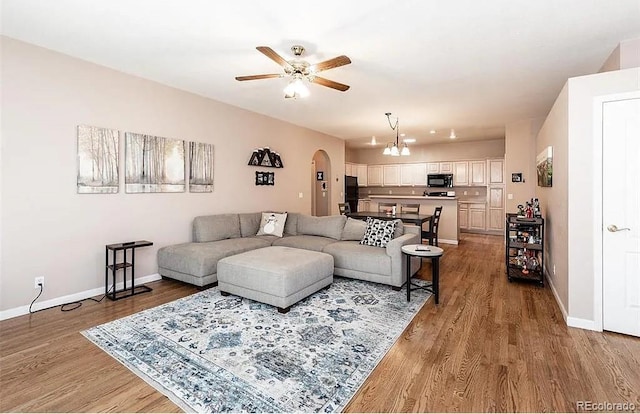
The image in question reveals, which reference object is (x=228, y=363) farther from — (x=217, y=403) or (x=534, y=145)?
(x=534, y=145)

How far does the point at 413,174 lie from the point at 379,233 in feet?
19.1

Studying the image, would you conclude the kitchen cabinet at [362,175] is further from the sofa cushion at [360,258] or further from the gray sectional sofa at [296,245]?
the sofa cushion at [360,258]

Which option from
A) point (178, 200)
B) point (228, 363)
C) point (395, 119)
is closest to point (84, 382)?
point (228, 363)

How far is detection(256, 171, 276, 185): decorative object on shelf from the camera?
5848mm

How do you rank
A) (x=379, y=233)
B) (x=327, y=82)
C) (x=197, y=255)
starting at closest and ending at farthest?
(x=327, y=82) → (x=197, y=255) → (x=379, y=233)

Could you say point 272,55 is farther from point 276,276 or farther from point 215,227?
point 215,227

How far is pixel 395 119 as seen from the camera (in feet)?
20.0

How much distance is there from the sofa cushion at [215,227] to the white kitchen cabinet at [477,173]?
6.87 m

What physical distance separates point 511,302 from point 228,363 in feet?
10.1

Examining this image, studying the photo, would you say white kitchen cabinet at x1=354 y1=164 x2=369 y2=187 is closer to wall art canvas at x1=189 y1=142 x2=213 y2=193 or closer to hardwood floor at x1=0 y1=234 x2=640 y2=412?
wall art canvas at x1=189 y1=142 x2=213 y2=193

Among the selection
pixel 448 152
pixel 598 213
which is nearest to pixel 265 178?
pixel 598 213

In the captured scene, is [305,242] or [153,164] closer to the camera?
[153,164]

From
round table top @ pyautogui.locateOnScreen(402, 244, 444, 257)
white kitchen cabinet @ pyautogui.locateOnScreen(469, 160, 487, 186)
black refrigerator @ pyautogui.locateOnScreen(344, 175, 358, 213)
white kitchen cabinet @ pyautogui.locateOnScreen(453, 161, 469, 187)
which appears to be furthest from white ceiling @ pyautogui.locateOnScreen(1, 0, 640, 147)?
black refrigerator @ pyautogui.locateOnScreen(344, 175, 358, 213)

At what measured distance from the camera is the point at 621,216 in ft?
8.68
